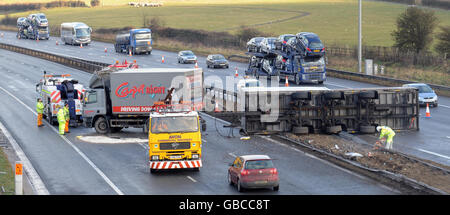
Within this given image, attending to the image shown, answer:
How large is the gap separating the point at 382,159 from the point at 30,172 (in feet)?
45.7

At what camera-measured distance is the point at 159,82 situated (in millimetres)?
34719

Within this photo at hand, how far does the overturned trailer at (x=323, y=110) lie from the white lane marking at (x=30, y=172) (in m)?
9.78

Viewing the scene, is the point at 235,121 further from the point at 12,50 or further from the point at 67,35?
the point at 67,35

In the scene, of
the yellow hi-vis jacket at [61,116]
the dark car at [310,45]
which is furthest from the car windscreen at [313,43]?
the yellow hi-vis jacket at [61,116]

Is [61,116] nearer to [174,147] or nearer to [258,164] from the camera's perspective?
[174,147]

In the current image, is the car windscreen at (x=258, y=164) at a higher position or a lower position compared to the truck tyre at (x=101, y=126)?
higher

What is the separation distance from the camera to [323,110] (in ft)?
109

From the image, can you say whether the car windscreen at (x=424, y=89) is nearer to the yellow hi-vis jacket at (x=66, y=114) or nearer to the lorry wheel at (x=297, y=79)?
the lorry wheel at (x=297, y=79)

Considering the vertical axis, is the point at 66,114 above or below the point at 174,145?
below

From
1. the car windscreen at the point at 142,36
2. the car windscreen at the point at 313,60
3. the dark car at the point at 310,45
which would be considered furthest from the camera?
the car windscreen at the point at 142,36

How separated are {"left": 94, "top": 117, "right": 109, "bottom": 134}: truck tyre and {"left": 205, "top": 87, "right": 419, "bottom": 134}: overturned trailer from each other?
251 inches

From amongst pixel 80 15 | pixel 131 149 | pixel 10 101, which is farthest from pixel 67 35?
pixel 131 149

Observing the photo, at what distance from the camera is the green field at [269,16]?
334 ft

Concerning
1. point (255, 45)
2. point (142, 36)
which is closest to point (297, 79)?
point (255, 45)
